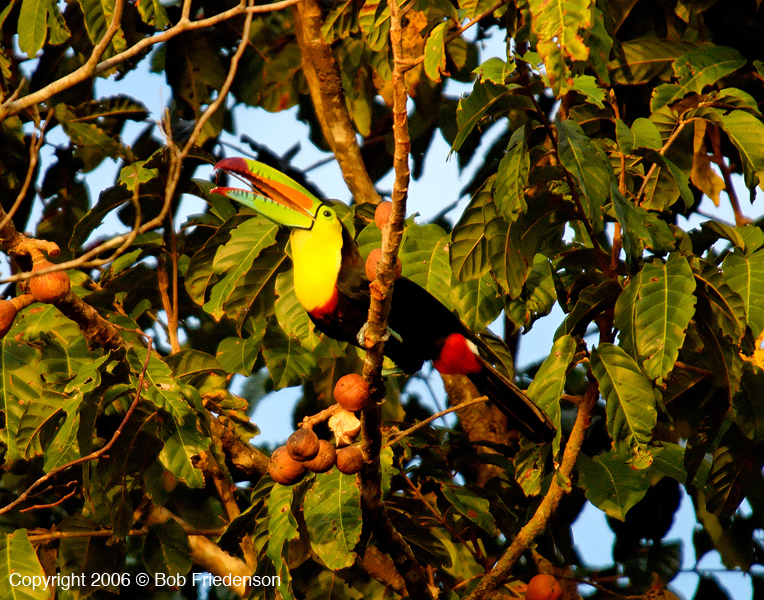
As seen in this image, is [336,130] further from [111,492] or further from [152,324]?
[111,492]

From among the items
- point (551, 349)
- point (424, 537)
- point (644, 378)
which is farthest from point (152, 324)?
point (644, 378)

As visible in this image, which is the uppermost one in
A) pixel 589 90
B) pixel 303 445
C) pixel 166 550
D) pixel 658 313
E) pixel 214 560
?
pixel 589 90

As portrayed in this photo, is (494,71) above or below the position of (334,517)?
above

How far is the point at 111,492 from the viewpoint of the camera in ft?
10.3

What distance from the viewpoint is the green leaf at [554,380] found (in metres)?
2.55

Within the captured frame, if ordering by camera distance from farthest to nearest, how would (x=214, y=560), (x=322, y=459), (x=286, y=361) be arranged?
(x=214, y=560), (x=286, y=361), (x=322, y=459)

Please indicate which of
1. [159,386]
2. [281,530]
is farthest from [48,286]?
[281,530]

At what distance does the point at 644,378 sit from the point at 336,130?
7.58 feet

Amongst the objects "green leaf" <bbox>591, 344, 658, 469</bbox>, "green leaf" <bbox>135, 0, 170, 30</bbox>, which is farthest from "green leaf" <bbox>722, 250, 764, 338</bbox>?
"green leaf" <bbox>135, 0, 170, 30</bbox>

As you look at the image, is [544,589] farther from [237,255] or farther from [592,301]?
[237,255]

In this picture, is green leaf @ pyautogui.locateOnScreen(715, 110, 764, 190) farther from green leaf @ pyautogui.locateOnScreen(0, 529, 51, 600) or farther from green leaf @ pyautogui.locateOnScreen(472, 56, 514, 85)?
green leaf @ pyautogui.locateOnScreen(0, 529, 51, 600)

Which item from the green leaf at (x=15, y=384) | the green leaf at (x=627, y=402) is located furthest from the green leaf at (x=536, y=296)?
the green leaf at (x=15, y=384)

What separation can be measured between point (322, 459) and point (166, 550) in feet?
5.17

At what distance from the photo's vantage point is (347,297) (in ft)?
9.83
